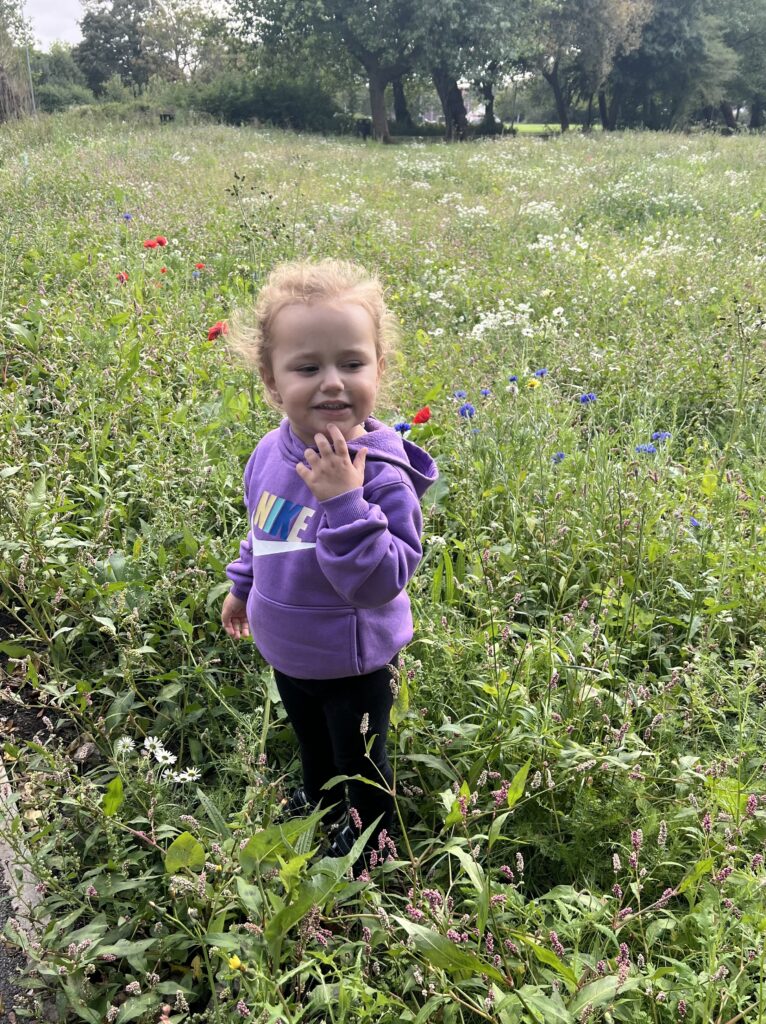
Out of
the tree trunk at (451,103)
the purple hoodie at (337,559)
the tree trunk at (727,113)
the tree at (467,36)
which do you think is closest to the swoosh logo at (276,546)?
the purple hoodie at (337,559)

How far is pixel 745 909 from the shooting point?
1579mm

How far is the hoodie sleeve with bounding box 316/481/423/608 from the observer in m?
1.46

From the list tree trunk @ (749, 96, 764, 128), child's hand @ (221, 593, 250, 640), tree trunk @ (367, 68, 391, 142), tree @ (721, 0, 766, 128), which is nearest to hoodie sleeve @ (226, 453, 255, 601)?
child's hand @ (221, 593, 250, 640)

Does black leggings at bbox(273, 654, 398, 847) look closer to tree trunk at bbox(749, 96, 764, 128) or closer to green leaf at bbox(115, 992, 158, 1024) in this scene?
green leaf at bbox(115, 992, 158, 1024)

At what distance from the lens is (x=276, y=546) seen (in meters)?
1.71

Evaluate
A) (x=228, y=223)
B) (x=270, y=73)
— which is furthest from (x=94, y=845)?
(x=270, y=73)

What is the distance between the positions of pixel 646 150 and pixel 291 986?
1948 cm

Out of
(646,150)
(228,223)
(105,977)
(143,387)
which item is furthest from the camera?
(646,150)

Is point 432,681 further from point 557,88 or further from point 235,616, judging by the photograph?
point 557,88

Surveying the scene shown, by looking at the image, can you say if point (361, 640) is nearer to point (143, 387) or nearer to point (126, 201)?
point (143, 387)

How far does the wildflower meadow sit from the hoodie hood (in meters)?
0.47

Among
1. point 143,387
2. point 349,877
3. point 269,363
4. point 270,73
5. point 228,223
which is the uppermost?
point 270,73

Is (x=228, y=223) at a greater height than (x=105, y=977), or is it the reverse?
(x=228, y=223)

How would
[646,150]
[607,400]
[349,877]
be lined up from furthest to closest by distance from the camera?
[646,150] < [607,400] < [349,877]
